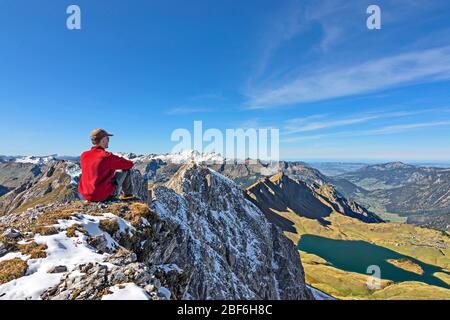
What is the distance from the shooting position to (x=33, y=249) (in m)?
13.6

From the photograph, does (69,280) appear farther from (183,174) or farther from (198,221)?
(183,174)

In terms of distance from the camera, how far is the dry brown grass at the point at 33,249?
516 inches

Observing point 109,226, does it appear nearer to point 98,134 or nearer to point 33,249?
point 33,249

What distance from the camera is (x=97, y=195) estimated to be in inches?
709

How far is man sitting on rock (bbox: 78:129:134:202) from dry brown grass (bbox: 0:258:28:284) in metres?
5.44

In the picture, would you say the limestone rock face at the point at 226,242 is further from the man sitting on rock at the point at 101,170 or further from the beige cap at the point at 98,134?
the beige cap at the point at 98,134

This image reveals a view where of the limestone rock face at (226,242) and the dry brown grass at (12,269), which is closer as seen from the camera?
the dry brown grass at (12,269)

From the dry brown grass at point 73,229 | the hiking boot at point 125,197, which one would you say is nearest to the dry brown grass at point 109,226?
the dry brown grass at point 73,229

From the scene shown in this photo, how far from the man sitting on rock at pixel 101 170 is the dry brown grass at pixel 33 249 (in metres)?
4.33

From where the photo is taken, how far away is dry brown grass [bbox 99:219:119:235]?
55.8ft

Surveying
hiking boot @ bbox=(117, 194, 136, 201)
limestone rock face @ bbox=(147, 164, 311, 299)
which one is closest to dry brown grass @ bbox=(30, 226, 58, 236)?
hiking boot @ bbox=(117, 194, 136, 201)
